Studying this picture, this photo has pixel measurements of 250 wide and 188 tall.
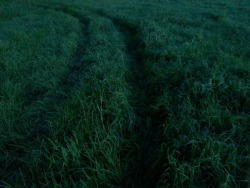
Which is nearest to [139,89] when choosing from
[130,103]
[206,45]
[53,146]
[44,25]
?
[130,103]

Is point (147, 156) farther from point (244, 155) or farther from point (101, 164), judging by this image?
point (244, 155)

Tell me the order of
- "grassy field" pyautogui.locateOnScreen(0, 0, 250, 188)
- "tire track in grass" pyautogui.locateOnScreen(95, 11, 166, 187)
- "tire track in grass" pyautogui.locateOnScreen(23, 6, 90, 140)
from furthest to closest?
"tire track in grass" pyautogui.locateOnScreen(23, 6, 90, 140)
"tire track in grass" pyautogui.locateOnScreen(95, 11, 166, 187)
"grassy field" pyautogui.locateOnScreen(0, 0, 250, 188)

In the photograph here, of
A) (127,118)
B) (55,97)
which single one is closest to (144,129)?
(127,118)

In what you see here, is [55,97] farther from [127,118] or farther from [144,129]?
[144,129]

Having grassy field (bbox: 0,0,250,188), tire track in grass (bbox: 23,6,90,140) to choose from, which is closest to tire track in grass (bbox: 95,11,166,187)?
grassy field (bbox: 0,0,250,188)

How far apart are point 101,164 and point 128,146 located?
21.3 inches

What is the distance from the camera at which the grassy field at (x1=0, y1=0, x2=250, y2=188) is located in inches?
112

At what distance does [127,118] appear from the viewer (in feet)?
12.9

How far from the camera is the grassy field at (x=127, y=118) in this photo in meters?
2.85

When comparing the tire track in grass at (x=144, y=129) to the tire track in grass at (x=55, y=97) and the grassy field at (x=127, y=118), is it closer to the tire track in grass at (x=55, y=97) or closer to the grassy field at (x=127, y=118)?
the grassy field at (x=127, y=118)

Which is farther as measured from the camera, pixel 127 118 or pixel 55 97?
pixel 55 97

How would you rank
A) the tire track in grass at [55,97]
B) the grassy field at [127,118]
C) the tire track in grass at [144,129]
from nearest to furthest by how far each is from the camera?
the grassy field at [127,118] → the tire track in grass at [144,129] → the tire track in grass at [55,97]

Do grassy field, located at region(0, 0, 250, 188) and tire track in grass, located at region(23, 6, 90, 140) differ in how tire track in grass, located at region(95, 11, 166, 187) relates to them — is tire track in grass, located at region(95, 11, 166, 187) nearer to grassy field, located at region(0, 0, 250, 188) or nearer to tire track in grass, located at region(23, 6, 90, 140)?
grassy field, located at region(0, 0, 250, 188)

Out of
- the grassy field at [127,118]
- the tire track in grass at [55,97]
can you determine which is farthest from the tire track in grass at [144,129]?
the tire track in grass at [55,97]
